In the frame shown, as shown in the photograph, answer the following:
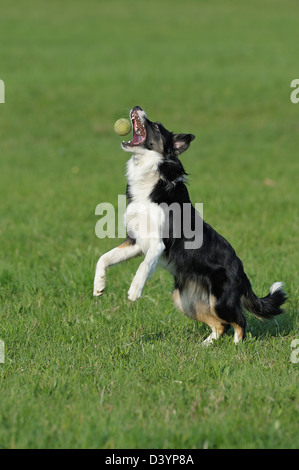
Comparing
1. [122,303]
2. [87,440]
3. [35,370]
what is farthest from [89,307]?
[87,440]

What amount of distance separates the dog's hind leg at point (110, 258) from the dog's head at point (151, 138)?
76 centimetres

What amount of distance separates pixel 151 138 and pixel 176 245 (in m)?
0.90

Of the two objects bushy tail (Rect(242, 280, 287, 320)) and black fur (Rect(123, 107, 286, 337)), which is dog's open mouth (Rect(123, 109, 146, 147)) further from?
bushy tail (Rect(242, 280, 287, 320))

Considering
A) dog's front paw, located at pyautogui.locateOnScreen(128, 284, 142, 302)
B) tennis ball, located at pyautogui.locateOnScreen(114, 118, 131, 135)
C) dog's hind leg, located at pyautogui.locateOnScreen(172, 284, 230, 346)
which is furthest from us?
tennis ball, located at pyautogui.locateOnScreen(114, 118, 131, 135)

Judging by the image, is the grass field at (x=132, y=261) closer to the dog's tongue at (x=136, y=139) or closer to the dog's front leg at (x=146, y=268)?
the dog's front leg at (x=146, y=268)

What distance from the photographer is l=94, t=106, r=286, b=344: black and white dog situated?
16.1ft

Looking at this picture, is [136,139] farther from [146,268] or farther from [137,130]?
[146,268]

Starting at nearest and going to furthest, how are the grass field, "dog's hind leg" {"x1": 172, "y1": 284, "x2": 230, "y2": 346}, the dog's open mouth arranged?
the grass field → the dog's open mouth → "dog's hind leg" {"x1": 172, "y1": 284, "x2": 230, "y2": 346}

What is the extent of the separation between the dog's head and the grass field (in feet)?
4.69

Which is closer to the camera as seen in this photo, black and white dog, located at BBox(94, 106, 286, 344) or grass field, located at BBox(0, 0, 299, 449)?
grass field, located at BBox(0, 0, 299, 449)

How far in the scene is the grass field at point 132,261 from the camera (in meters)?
3.50

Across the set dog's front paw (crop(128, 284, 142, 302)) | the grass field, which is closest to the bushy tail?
the grass field

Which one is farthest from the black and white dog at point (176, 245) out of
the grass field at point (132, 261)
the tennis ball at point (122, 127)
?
the grass field at point (132, 261)

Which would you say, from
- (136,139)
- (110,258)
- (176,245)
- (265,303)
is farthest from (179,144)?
(265,303)
